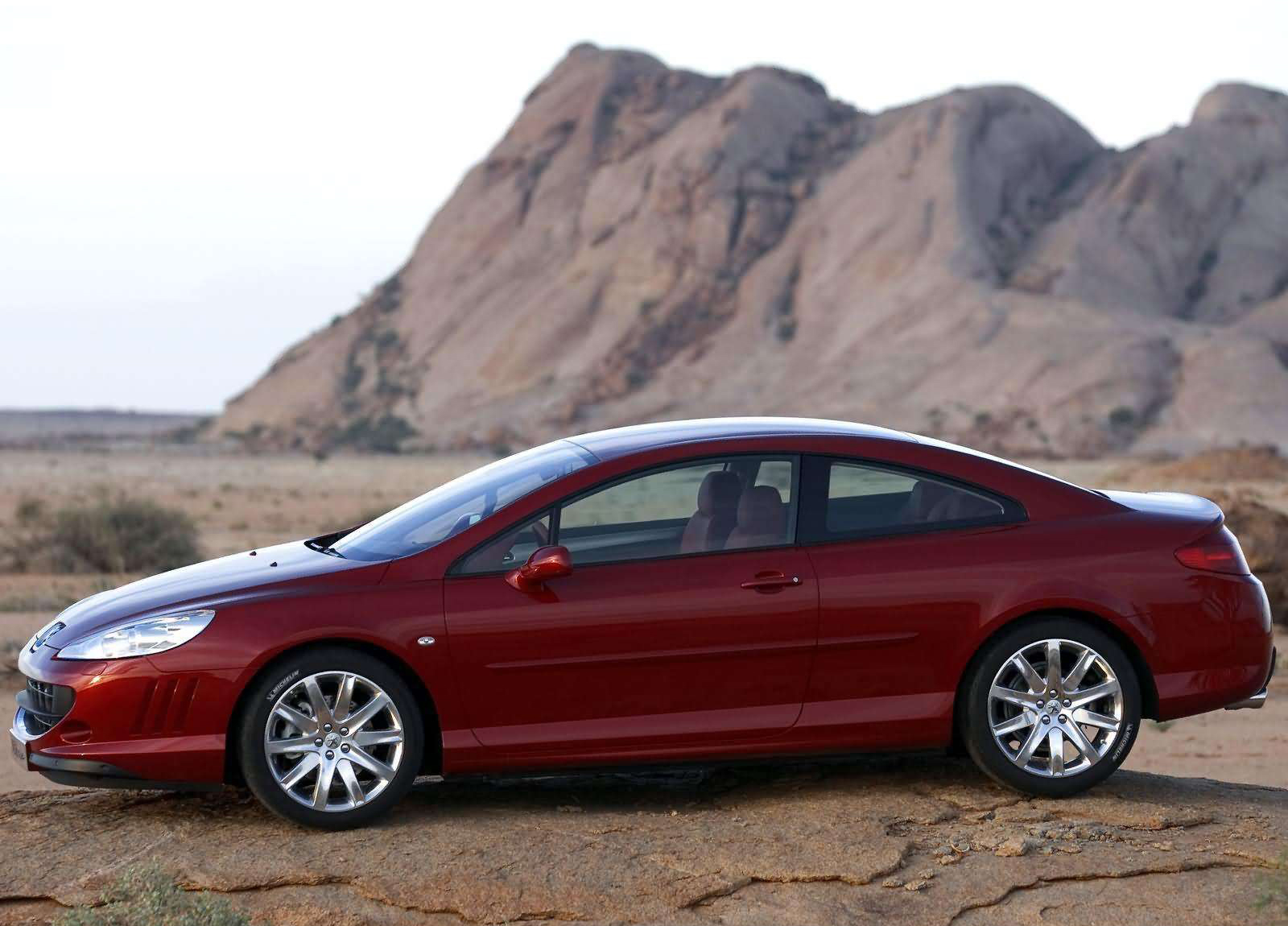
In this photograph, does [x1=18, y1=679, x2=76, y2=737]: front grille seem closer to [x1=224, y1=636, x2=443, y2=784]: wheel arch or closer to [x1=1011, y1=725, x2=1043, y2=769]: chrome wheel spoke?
[x1=224, y1=636, x2=443, y2=784]: wheel arch

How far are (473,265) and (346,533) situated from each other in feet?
245

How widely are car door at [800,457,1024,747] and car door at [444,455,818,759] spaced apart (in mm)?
118

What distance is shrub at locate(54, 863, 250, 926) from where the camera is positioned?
183 inches

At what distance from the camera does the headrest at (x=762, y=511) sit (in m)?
6.28

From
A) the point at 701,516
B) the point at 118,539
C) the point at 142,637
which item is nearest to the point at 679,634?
the point at 701,516

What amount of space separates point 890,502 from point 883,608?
1.50ft

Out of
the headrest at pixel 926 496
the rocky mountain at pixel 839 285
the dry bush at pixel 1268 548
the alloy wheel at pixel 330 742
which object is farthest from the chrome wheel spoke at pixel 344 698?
the rocky mountain at pixel 839 285

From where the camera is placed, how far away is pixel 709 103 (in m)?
80.4

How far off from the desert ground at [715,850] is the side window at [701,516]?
97 cm

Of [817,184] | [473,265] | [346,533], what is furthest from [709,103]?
[346,533]

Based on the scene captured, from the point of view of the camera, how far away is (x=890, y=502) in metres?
6.41

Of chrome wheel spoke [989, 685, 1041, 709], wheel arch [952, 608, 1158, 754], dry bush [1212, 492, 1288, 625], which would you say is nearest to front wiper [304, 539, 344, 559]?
wheel arch [952, 608, 1158, 754]

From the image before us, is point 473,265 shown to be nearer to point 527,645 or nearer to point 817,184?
point 817,184

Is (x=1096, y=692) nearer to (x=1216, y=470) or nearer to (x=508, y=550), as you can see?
(x=508, y=550)
